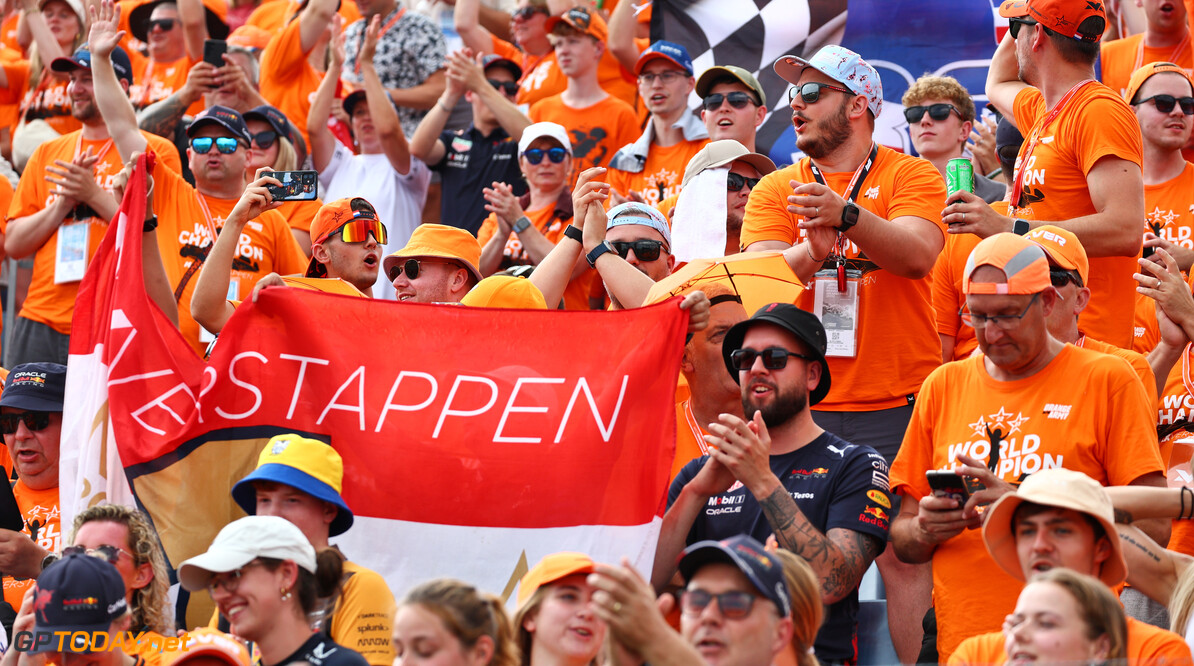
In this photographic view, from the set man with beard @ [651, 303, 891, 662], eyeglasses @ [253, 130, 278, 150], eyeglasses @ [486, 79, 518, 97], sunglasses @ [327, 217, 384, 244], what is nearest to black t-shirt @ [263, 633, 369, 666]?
man with beard @ [651, 303, 891, 662]

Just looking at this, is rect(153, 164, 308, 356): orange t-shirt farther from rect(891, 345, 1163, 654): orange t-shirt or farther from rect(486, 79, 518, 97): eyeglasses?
rect(891, 345, 1163, 654): orange t-shirt

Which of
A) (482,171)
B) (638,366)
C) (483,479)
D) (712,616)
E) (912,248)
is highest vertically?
(482,171)

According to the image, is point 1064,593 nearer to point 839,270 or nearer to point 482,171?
point 839,270

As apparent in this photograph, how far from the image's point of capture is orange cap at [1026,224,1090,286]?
555 centimetres

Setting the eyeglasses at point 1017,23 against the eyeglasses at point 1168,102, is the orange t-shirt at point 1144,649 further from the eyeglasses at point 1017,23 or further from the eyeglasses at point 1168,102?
the eyeglasses at point 1168,102

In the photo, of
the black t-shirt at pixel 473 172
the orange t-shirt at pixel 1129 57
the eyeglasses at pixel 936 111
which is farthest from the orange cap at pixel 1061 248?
the black t-shirt at pixel 473 172

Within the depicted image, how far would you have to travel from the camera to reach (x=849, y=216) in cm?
612

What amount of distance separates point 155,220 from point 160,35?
5085 millimetres

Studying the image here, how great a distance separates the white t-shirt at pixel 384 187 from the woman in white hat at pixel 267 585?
18.1ft

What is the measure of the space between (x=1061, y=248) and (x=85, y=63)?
6333mm

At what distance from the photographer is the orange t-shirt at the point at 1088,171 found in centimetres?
646

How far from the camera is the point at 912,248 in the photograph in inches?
247

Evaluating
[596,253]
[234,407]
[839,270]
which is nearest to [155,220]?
[234,407]

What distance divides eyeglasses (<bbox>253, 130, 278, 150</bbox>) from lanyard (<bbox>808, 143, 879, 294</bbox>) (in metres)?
4.18
